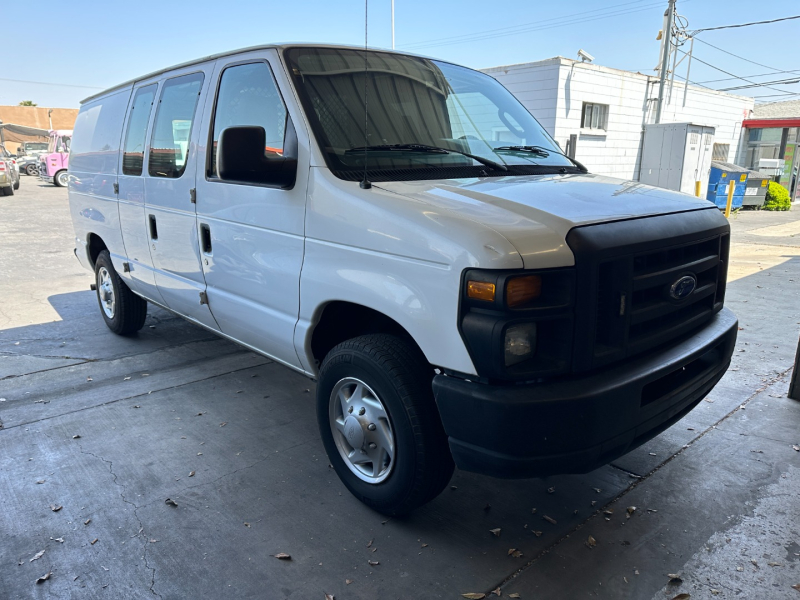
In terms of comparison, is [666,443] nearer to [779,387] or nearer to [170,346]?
[779,387]

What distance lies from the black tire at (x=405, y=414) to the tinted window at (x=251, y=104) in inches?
48.8

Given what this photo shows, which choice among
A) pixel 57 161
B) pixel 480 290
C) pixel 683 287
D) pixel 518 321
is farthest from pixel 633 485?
pixel 57 161

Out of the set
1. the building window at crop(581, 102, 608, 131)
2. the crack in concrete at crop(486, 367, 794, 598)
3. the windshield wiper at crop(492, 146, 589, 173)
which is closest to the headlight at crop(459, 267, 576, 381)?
the crack in concrete at crop(486, 367, 794, 598)

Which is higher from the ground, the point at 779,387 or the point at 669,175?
the point at 669,175

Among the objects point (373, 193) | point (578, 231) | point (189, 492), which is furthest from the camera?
point (189, 492)

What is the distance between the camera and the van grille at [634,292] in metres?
2.27

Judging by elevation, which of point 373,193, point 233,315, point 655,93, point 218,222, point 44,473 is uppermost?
point 655,93

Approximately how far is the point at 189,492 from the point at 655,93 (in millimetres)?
18440

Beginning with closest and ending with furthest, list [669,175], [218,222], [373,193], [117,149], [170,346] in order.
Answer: [373,193], [218,222], [117,149], [170,346], [669,175]

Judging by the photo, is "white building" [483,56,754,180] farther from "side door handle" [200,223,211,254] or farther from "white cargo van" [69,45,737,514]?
"side door handle" [200,223,211,254]

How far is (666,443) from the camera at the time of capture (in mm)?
3670

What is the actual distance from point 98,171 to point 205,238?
2.27 m

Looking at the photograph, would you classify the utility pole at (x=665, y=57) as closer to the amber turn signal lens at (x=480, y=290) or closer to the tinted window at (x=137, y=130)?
the tinted window at (x=137, y=130)

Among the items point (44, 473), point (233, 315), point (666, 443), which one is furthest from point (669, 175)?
point (44, 473)
